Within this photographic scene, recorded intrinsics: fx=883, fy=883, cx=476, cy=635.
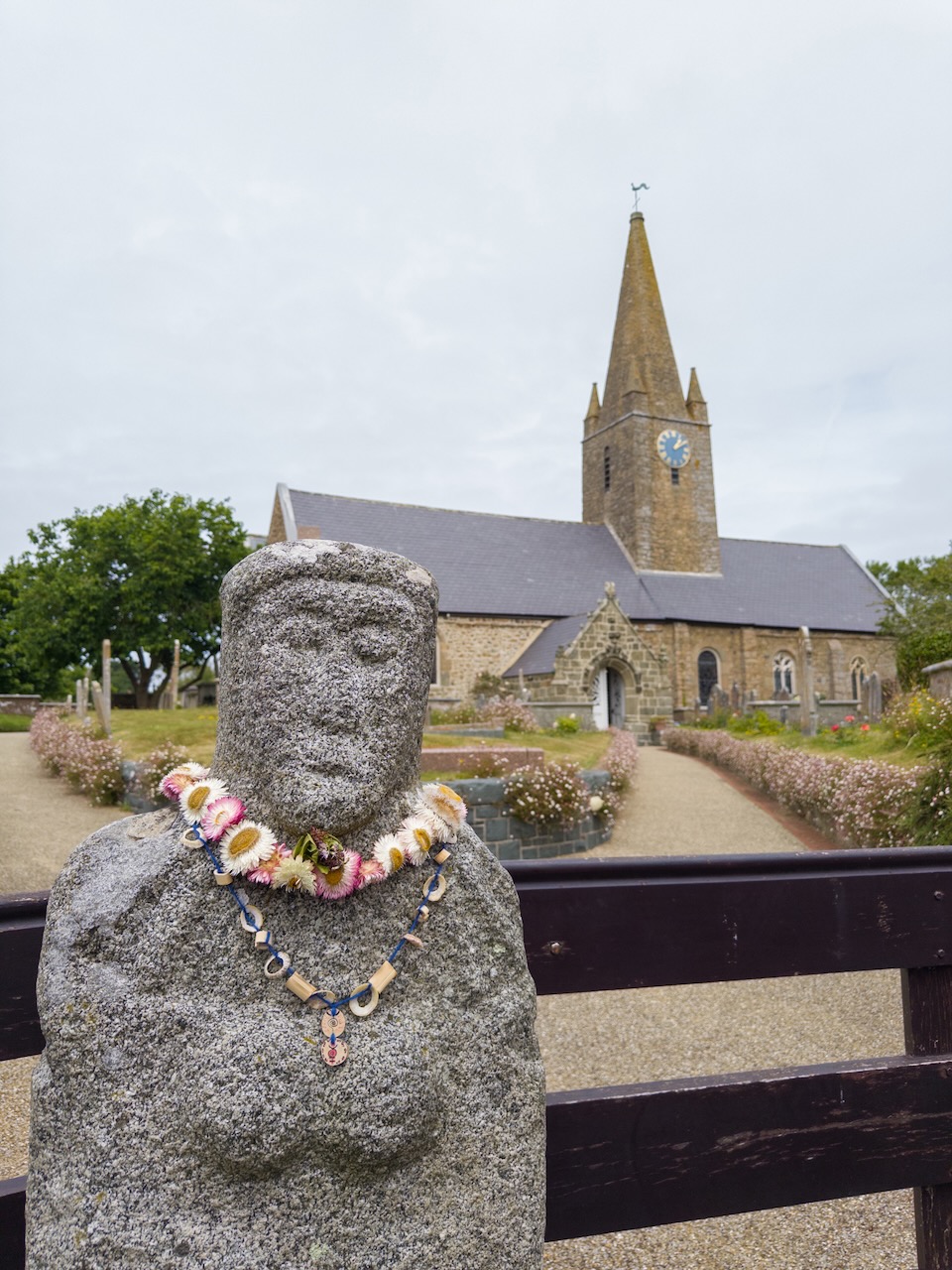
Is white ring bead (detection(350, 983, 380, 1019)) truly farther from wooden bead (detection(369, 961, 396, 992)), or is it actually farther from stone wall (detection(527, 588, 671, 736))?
stone wall (detection(527, 588, 671, 736))

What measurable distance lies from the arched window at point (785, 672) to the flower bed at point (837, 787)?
16.0 meters

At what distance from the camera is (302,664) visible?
1.59 meters

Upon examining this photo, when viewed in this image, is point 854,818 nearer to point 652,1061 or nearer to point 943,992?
point 652,1061

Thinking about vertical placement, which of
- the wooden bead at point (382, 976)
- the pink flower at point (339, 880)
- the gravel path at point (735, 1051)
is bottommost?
the gravel path at point (735, 1051)

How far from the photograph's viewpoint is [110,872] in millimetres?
1567

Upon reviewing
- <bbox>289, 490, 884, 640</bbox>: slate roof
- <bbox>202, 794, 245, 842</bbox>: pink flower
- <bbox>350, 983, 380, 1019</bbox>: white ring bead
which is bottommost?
<bbox>350, 983, 380, 1019</bbox>: white ring bead

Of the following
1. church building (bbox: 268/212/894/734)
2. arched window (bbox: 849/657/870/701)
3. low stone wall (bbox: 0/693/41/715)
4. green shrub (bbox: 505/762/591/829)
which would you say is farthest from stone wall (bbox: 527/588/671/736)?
low stone wall (bbox: 0/693/41/715)

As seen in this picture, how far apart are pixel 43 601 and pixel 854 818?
31.9 m

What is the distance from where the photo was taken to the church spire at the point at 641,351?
3625 cm

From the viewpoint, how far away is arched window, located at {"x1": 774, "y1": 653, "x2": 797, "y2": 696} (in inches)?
1308

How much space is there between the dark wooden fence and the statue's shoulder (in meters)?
0.95

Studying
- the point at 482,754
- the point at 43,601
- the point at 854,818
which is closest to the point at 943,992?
the point at 854,818

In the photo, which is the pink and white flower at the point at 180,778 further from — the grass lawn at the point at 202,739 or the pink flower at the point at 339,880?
the grass lawn at the point at 202,739

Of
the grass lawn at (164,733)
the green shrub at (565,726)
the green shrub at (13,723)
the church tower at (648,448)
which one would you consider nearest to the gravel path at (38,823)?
the grass lawn at (164,733)
